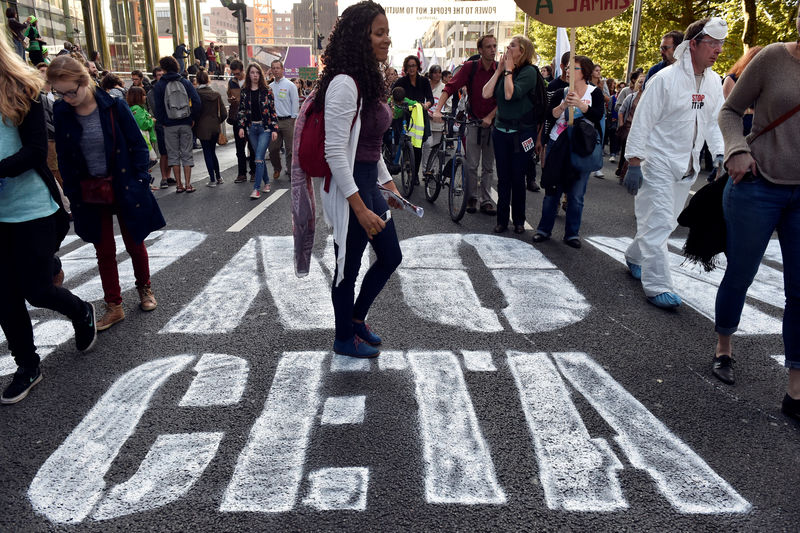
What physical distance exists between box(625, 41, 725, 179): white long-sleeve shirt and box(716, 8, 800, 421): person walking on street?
1.46m

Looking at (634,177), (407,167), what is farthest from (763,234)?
(407,167)

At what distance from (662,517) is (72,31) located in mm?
28791

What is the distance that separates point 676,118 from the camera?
186 inches

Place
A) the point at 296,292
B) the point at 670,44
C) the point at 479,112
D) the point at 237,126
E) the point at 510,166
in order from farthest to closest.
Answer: the point at 237,126
the point at 479,112
the point at 670,44
the point at 510,166
the point at 296,292

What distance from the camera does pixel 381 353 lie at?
3787 mm

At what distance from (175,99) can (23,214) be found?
6.82 m

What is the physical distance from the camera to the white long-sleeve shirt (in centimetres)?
466

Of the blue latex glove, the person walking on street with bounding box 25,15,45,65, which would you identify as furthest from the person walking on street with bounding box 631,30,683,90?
the person walking on street with bounding box 25,15,45,65

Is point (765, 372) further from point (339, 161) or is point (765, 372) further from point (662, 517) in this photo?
point (339, 161)

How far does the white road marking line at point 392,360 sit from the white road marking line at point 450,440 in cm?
5

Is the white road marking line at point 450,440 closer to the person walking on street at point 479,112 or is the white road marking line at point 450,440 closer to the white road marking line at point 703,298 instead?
the white road marking line at point 703,298

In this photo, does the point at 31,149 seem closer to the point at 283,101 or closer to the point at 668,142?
the point at 668,142

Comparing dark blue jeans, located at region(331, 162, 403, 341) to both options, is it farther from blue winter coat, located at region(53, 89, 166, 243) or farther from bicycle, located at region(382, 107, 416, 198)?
bicycle, located at region(382, 107, 416, 198)

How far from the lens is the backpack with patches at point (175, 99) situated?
944 centimetres
